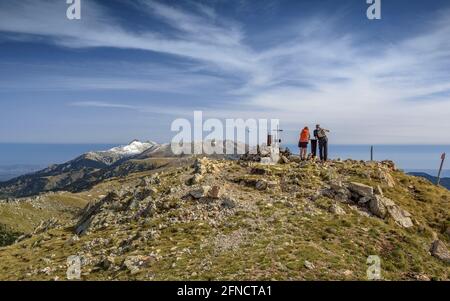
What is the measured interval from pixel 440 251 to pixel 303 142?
2145 cm

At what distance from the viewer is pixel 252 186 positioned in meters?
41.9

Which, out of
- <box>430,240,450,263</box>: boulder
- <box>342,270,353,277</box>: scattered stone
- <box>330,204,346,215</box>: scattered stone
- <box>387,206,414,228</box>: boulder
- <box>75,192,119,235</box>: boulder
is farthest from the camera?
<box>75,192,119,235</box>: boulder

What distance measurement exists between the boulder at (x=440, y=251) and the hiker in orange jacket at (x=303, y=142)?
2011cm

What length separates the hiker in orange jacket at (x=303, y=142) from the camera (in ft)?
162

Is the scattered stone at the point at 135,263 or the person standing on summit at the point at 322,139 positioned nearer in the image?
the scattered stone at the point at 135,263

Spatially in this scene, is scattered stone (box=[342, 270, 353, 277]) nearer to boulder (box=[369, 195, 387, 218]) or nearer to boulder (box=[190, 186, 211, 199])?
boulder (box=[369, 195, 387, 218])

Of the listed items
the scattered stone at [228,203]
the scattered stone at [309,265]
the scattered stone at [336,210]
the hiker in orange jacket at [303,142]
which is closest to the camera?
the scattered stone at [309,265]

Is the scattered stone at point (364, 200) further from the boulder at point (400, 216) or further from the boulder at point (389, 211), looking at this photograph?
the boulder at point (400, 216)

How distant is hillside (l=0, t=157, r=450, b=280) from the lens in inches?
1038

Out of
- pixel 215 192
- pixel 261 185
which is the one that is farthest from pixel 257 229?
pixel 261 185

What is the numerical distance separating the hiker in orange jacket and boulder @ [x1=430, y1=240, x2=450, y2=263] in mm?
20112

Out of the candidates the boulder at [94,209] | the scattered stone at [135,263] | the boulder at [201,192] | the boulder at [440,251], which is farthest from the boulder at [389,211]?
the boulder at [94,209]

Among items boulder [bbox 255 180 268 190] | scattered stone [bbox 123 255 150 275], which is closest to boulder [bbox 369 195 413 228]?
boulder [bbox 255 180 268 190]
